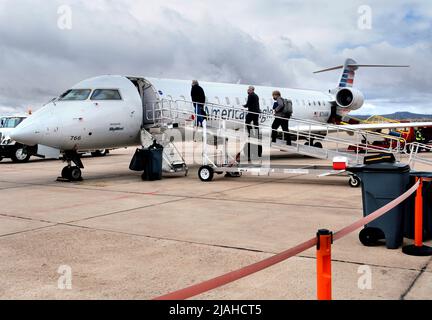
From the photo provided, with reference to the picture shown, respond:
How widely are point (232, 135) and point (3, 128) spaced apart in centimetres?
1317

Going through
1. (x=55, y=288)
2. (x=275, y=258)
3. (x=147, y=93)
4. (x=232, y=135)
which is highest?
(x=147, y=93)

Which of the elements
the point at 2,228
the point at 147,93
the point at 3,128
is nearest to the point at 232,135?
the point at 147,93

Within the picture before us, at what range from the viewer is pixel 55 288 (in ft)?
14.1

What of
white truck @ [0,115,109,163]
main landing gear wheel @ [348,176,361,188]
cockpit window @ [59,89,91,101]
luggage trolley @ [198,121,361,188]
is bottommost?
main landing gear wheel @ [348,176,361,188]

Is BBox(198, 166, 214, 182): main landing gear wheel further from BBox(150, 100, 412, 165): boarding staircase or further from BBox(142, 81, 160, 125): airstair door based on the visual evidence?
BBox(142, 81, 160, 125): airstair door

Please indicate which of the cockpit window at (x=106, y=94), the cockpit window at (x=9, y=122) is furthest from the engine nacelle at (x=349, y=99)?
the cockpit window at (x=9, y=122)

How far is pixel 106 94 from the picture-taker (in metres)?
12.8

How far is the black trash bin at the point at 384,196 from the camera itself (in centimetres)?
Result: 555

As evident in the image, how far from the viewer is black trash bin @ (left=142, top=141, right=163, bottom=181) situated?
13.1 meters

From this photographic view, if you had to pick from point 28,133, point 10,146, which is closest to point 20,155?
point 10,146

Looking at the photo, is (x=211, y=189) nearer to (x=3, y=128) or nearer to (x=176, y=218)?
(x=176, y=218)

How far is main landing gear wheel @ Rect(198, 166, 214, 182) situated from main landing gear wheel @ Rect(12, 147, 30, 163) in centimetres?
1184

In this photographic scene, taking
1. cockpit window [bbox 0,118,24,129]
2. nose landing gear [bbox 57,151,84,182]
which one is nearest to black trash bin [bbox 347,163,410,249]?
nose landing gear [bbox 57,151,84,182]

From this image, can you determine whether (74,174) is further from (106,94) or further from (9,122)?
(9,122)
